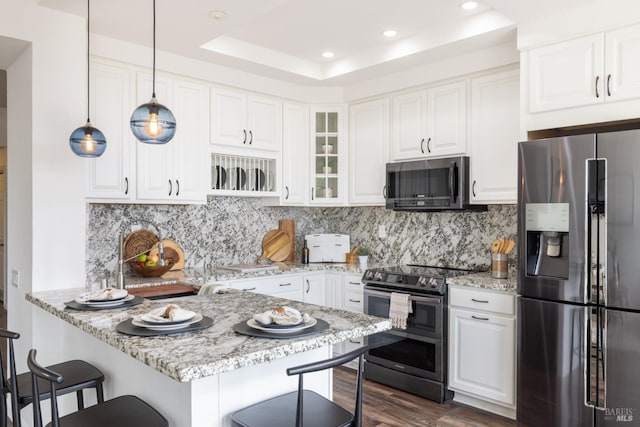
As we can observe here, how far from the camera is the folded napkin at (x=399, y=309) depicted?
3.58 meters

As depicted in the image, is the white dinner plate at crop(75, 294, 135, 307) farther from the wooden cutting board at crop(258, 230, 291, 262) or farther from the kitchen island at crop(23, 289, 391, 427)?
the wooden cutting board at crop(258, 230, 291, 262)

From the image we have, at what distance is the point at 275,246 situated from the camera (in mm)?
4719

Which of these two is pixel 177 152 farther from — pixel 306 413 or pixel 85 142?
pixel 306 413

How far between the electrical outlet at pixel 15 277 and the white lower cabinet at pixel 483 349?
2.86 m

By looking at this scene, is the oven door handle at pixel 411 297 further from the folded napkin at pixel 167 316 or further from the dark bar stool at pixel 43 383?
the dark bar stool at pixel 43 383

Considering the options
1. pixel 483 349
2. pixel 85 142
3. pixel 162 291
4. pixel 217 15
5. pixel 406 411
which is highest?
pixel 217 15

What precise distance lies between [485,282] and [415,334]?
0.68m

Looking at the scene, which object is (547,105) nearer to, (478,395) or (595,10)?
(595,10)

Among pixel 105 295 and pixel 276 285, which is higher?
pixel 105 295

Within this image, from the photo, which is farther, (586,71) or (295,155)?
(295,155)

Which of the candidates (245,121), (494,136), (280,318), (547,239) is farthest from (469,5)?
(280,318)

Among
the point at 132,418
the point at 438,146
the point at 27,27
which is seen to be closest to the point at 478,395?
the point at 438,146

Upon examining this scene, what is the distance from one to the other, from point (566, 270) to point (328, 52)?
2520 millimetres

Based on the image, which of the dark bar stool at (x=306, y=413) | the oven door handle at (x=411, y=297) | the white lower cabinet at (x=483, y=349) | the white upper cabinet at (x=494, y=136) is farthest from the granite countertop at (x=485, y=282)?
the dark bar stool at (x=306, y=413)
